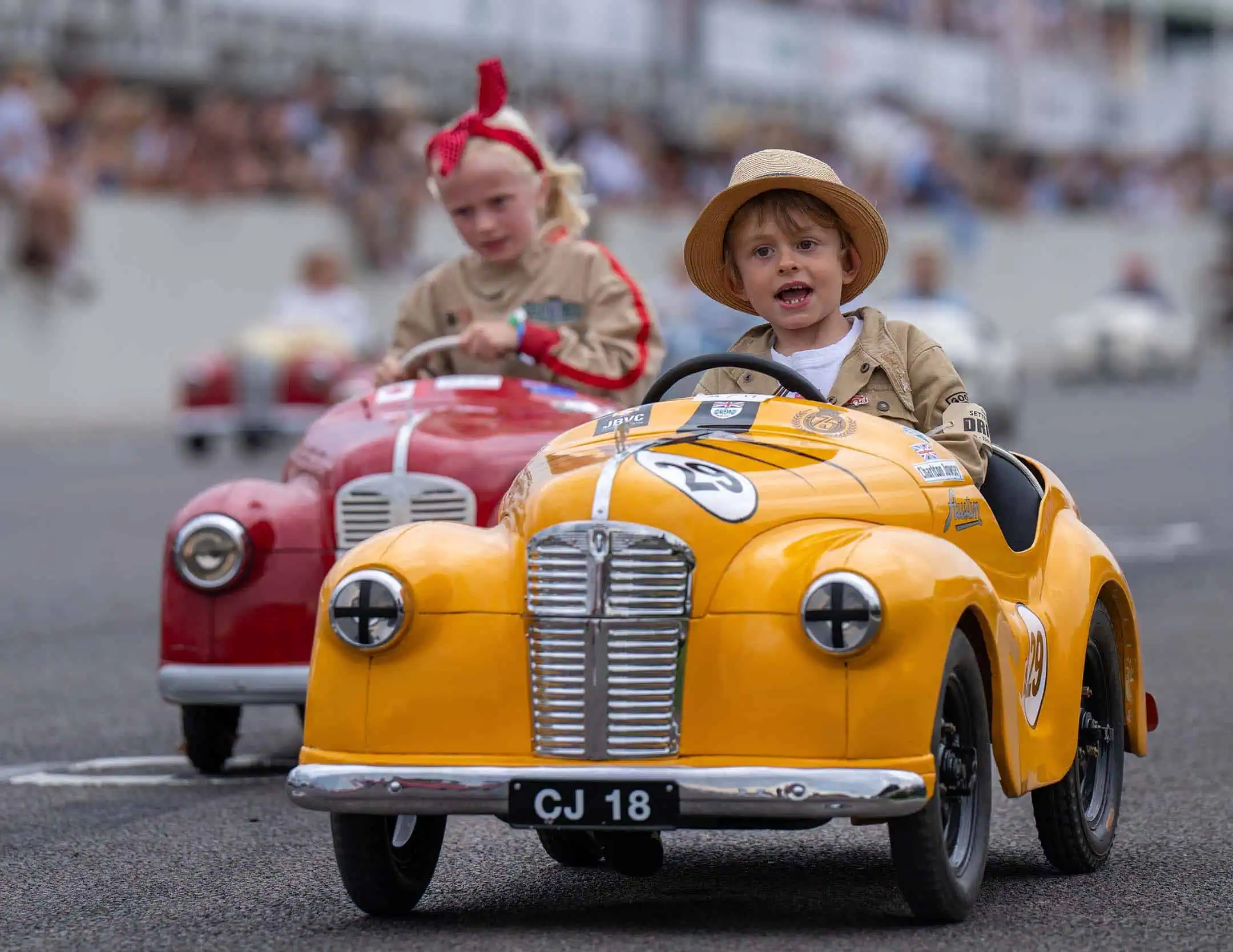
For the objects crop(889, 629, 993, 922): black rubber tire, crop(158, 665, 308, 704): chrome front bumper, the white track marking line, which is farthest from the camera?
the white track marking line

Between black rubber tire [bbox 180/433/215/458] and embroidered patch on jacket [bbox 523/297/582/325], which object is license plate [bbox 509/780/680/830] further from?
black rubber tire [bbox 180/433/215/458]

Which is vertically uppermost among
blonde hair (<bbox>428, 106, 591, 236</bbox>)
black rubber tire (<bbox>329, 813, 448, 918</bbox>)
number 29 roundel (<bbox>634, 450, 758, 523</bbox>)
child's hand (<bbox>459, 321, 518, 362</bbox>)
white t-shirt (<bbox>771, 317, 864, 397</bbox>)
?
blonde hair (<bbox>428, 106, 591, 236</bbox>)

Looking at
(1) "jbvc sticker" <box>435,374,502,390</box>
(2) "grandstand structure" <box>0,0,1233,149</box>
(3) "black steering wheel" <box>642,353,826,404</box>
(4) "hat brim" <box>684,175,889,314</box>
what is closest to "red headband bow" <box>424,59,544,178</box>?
(1) "jbvc sticker" <box>435,374,502,390</box>

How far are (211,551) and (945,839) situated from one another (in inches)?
120

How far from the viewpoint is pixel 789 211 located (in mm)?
5812

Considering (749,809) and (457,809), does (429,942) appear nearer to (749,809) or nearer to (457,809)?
(457,809)

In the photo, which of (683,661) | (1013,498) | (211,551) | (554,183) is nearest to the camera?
(683,661)

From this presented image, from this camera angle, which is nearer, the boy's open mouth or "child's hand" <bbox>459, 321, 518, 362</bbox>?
the boy's open mouth

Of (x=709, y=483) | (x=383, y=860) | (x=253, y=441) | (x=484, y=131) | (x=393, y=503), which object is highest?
(x=484, y=131)

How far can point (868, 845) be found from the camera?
6.06 metres

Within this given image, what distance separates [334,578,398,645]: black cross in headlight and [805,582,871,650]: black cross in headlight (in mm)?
808

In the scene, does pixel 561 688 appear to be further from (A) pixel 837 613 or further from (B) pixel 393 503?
(B) pixel 393 503

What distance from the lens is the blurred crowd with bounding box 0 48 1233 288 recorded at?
81.0 ft

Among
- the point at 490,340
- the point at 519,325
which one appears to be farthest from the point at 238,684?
the point at 519,325
